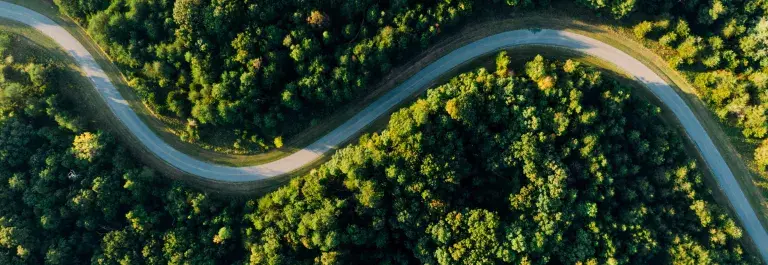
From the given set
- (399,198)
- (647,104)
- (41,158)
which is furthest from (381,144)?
(41,158)

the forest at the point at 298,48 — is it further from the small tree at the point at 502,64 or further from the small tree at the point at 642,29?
the small tree at the point at 502,64

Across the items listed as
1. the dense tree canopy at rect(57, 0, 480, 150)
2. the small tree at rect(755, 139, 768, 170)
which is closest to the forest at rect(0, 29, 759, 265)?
the dense tree canopy at rect(57, 0, 480, 150)

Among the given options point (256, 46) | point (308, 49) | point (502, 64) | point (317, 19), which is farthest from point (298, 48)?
point (502, 64)

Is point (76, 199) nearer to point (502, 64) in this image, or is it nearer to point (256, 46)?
point (256, 46)

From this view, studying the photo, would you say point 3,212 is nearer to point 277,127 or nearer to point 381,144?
point 277,127

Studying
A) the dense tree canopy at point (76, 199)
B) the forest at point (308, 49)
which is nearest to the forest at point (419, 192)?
the dense tree canopy at point (76, 199)

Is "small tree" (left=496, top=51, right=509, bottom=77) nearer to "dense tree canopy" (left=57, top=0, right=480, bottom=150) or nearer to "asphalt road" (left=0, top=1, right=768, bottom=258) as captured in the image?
"asphalt road" (left=0, top=1, right=768, bottom=258)
